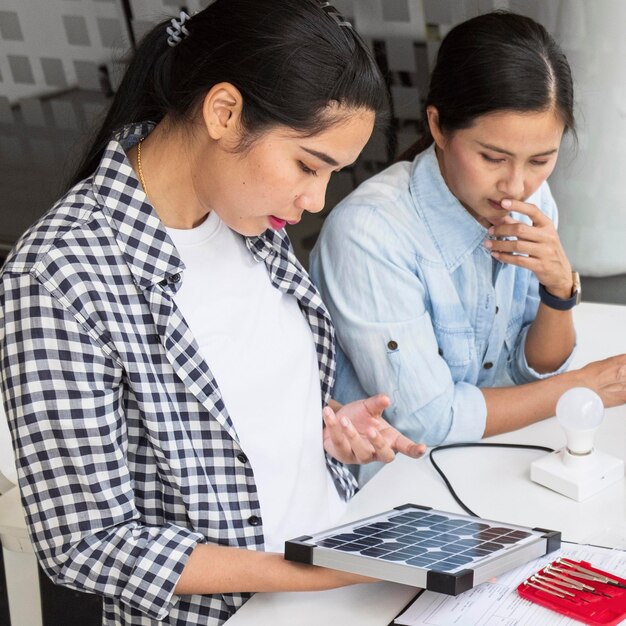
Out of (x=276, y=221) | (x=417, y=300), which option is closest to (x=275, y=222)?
(x=276, y=221)

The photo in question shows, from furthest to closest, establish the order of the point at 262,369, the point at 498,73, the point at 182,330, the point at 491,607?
the point at 498,73 → the point at 262,369 → the point at 182,330 → the point at 491,607

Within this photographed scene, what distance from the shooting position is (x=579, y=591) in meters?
1.04

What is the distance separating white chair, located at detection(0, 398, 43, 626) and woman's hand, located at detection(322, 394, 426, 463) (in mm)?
504

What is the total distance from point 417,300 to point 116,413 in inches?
23.4

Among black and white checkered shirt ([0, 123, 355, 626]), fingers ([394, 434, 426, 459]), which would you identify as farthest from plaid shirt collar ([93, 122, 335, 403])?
fingers ([394, 434, 426, 459])

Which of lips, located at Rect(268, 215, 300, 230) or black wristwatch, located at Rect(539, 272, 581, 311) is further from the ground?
lips, located at Rect(268, 215, 300, 230)

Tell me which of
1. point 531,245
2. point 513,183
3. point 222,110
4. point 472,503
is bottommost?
point 472,503

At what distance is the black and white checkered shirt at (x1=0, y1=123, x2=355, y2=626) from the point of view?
3.38 feet

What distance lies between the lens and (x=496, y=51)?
146 centimetres

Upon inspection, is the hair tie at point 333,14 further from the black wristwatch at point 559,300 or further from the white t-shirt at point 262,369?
the black wristwatch at point 559,300

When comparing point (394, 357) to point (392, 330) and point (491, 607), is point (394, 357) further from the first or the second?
point (491, 607)

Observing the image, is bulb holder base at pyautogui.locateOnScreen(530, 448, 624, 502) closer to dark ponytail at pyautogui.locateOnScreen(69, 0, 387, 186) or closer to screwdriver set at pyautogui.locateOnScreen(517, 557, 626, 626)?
screwdriver set at pyautogui.locateOnScreen(517, 557, 626, 626)

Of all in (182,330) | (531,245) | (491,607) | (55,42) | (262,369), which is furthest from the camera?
(55,42)

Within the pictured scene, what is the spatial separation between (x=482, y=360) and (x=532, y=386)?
0.51 feet
